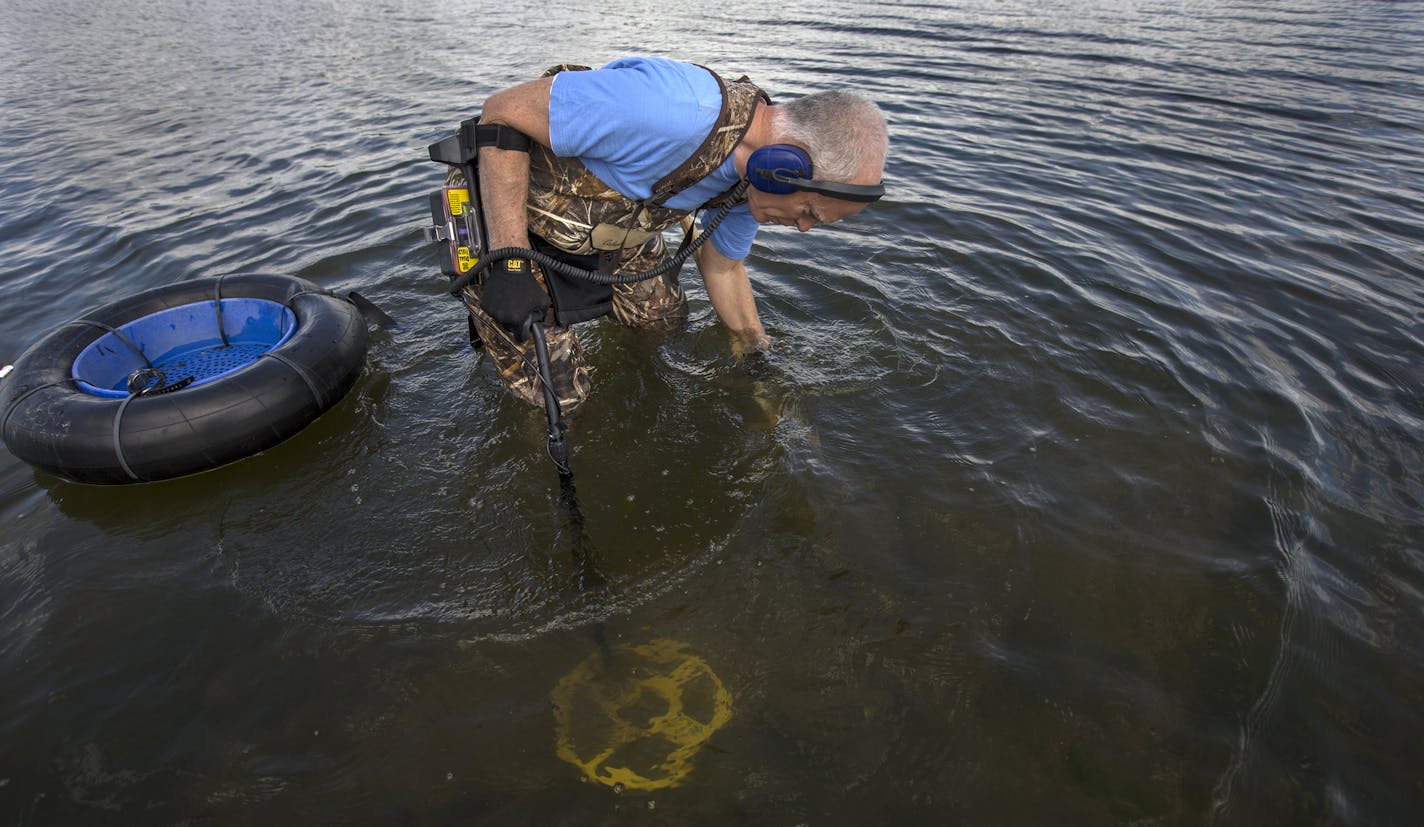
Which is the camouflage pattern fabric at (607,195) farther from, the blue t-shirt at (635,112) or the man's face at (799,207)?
the man's face at (799,207)

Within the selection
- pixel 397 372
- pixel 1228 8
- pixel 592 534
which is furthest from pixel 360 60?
pixel 1228 8

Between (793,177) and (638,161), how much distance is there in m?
0.64

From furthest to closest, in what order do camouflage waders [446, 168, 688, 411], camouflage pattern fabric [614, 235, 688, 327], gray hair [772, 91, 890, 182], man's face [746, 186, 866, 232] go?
camouflage pattern fabric [614, 235, 688, 327] → camouflage waders [446, 168, 688, 411] → man's face [746, 186, 866, 232] → gray hair [772, 91, 890, 182]

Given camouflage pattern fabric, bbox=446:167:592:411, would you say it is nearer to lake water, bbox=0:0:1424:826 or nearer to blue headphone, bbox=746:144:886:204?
lake water, bbox=0:0:1424:826

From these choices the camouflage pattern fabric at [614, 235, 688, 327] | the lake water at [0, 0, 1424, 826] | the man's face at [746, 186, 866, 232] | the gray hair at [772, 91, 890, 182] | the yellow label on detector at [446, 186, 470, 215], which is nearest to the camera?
the lake water at [0, 0, 1424, 826]

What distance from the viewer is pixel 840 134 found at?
253 centimetres

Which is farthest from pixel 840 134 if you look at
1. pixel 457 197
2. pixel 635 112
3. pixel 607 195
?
pixel 457 197

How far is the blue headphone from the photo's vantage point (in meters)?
2.53

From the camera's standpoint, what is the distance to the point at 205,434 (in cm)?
341

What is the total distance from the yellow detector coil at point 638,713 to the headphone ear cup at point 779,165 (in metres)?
1.88

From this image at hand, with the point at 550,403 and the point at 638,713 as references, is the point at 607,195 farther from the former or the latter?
the point at 638,713

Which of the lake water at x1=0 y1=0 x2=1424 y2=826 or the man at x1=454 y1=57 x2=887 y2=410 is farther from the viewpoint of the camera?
the man at x1=454 y1=57 x2=887 y2=410

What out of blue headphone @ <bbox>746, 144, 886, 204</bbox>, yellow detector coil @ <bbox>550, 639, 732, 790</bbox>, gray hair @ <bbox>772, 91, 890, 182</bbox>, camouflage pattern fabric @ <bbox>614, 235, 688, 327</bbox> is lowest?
yellow detector coil @ <bbox>550, 639, 732, 790</bbox>

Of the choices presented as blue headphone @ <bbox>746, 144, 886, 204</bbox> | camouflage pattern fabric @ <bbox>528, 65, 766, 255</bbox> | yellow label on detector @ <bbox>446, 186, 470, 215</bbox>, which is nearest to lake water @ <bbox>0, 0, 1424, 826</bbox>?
camouflage pattern fabric @ <bbox>528, 65, 766, 255</bbox>
